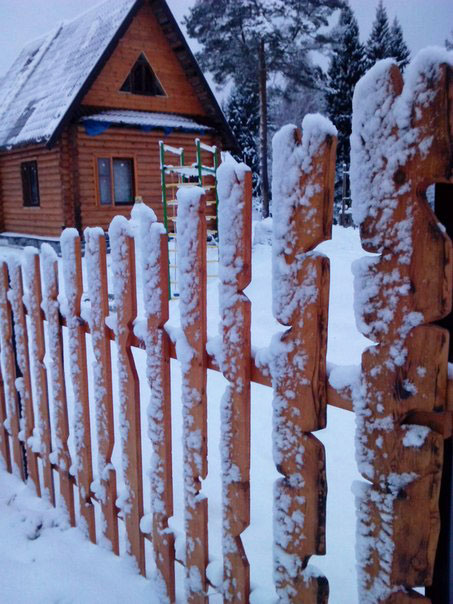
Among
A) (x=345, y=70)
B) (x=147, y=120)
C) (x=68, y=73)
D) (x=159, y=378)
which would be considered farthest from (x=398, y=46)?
(x=159, y=378)

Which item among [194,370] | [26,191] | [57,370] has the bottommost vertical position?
[57,370]

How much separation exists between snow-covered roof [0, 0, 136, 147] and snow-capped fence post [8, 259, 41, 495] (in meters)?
10.7

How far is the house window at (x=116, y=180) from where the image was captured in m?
14.2

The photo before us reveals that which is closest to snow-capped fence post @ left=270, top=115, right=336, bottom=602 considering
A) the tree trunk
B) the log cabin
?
the log cabin

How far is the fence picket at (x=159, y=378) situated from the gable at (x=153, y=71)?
43.4 feet

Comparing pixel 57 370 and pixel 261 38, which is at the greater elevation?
pixel 261 38

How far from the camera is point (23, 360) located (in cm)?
268

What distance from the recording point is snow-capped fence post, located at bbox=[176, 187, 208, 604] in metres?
1.49

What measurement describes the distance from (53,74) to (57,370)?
49.2 feet

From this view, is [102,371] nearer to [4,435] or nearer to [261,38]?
[4,435]

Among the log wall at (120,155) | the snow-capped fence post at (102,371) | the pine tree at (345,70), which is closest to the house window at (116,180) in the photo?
the log wall at (120,155)

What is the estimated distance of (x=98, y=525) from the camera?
2.41 m

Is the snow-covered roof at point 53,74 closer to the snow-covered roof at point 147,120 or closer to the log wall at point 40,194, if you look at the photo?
the log wall at point 40,194

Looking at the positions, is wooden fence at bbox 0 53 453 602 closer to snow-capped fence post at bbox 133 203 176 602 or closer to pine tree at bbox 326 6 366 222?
snow-capped fence post at bbox 133 203 176 602
